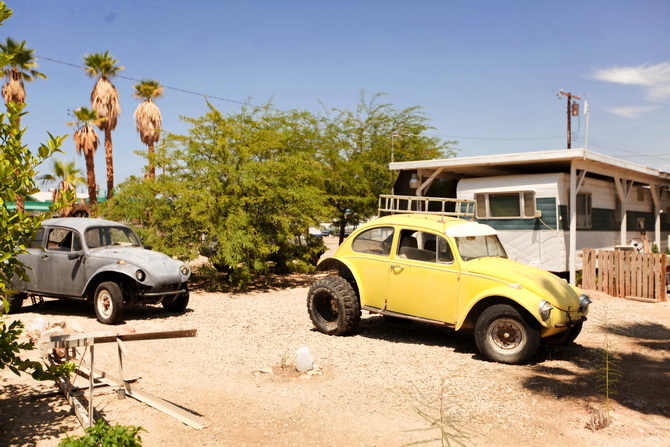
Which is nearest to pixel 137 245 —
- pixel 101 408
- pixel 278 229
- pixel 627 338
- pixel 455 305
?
pixel 278 229

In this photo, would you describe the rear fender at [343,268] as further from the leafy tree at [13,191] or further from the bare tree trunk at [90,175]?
the bare tree trunk at [90,175]

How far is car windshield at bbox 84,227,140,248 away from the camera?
9.52 meters

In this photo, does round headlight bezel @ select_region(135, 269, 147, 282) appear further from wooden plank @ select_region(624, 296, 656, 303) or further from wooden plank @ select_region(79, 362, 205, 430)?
wooden plank @ select_region(624, 296, 656, 303)

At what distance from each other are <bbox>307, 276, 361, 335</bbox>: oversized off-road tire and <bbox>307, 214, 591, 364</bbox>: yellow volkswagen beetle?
0.6 inches

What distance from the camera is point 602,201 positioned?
50.4 feet

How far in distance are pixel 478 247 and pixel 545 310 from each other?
1516mm

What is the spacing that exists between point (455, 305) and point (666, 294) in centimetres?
806

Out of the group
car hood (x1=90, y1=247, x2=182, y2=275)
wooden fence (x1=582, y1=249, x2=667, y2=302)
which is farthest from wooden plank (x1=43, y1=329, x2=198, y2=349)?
wooden fence (x1=582, y1=249, x2=667, y2=302)

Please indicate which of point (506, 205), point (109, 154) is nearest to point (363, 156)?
point (506, 205)

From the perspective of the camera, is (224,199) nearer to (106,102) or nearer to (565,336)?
(565,336)

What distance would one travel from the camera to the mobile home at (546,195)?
12.9 meters

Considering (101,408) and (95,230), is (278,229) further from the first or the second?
(101,408)

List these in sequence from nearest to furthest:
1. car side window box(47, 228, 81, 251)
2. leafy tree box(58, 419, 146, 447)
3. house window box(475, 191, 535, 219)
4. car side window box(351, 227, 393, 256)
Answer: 1. leafy tree box(58, 419, 146, 447)
2. car side window box(351, 227, 393, 256)
3. car side window box(47, 228, 81, 251)
4. house window box(475, 191, 535, 219)

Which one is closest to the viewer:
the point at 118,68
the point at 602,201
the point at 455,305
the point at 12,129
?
the point at 12,129
